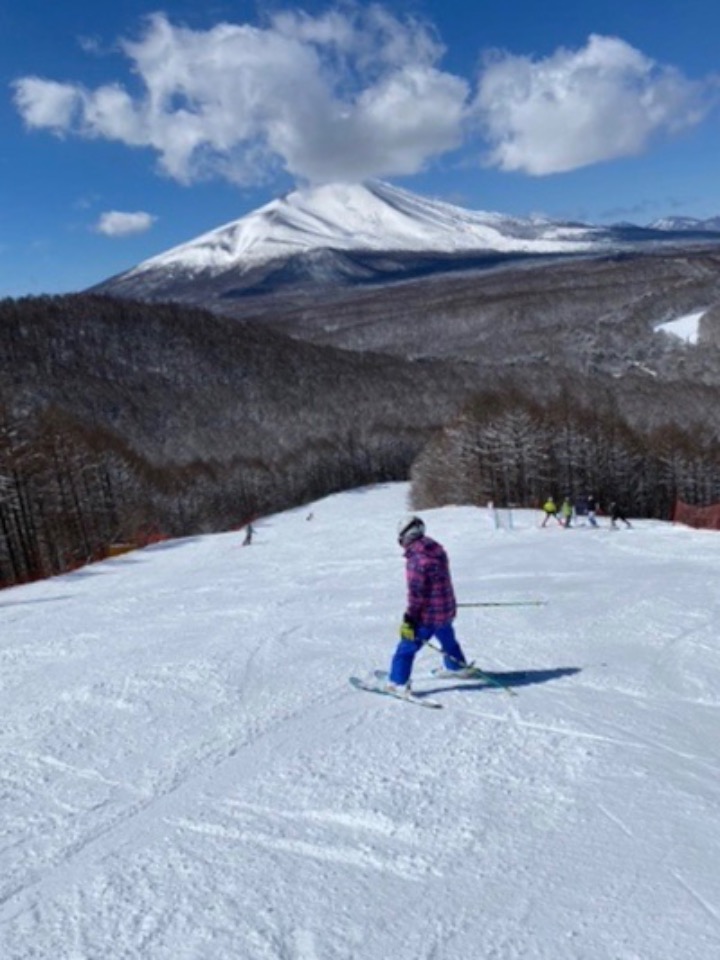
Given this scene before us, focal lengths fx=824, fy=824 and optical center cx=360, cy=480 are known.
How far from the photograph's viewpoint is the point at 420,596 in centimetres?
788

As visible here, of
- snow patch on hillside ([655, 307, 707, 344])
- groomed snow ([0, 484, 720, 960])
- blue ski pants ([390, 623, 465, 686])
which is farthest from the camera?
snow patch on hillside ([655, 307, 707, 344])

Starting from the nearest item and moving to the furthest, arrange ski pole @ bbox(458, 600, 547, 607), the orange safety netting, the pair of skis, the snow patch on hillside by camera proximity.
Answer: the pair of skis < ski pole @ bbox(458, 600, 547, 607) < the orange safety netting < the snow patch on hillside

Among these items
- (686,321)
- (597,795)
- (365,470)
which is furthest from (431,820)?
(686,321)

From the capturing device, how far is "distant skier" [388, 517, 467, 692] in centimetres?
783

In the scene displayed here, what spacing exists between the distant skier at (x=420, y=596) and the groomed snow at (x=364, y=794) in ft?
1.43

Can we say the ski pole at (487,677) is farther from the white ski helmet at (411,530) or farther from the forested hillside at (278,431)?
the forested hillside at (278,431)

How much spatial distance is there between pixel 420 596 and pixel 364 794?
2348 mm

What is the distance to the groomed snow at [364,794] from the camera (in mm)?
4383

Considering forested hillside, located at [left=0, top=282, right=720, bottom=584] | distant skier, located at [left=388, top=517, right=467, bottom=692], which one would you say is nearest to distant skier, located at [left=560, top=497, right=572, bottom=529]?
distant skier, located at [left=388, top=517, right=467, bottom=692]

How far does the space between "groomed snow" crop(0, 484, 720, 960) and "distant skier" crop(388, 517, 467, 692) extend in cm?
44

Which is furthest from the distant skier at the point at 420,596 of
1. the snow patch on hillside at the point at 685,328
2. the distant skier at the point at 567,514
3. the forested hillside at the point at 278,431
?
the snow patch on hillside at the point at 685,328

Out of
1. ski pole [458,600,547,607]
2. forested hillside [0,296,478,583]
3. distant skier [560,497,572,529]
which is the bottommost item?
distant skier [560,497,572,529]

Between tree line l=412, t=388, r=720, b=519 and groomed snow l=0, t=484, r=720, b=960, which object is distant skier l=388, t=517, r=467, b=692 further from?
tree line l=412, t=388, r=720, b=519

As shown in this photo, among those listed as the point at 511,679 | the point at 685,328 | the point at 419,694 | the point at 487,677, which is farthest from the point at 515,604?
the point at 685,328
